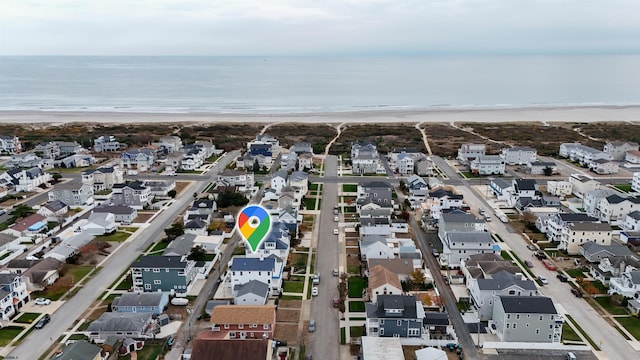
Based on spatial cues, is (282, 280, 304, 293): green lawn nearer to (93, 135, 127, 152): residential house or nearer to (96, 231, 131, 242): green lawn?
(96, 231, 131, 242): green lawn

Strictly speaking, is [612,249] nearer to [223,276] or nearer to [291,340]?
[291,340]

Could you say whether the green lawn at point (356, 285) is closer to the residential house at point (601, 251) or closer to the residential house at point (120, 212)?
the residential house at point (601, 251)

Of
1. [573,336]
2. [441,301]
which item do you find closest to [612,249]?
[573,336]

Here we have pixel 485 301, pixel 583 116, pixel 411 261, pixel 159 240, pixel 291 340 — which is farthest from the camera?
pixel 583 116

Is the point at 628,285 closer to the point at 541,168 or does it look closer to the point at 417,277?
the point at 417,277

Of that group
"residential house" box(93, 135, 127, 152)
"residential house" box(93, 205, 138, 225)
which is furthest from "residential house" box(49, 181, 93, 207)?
"residential house" box(93, 135, 127, 152)

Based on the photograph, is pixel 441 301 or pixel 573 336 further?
pixel 441 301
